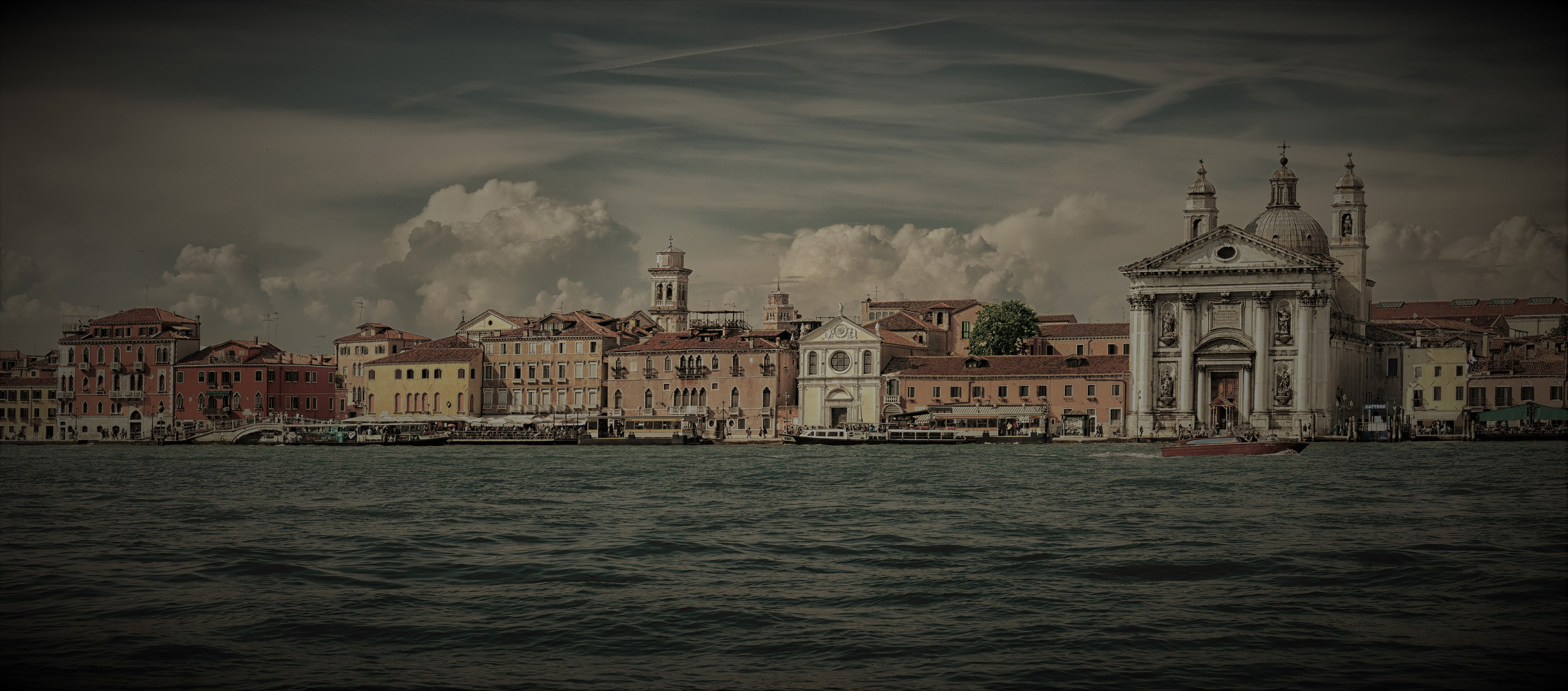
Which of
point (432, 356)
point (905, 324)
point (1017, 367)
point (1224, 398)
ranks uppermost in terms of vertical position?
point (905, 324)

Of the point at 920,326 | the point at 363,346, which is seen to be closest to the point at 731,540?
the point at 920,326

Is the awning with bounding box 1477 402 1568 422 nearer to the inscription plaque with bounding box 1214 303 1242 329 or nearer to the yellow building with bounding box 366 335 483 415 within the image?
the inscription plaque with bounding box 1214 303 1242 329

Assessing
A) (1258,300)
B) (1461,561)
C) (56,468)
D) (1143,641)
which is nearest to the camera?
(1143,641)

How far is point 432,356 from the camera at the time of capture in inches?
2625

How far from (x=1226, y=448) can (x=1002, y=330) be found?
1035 inches

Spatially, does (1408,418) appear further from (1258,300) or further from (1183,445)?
(1183,445)

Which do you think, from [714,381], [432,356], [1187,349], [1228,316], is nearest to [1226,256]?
[1228,316]

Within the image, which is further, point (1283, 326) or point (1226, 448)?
point (1283, 326)

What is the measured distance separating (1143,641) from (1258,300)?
45910 millimetres

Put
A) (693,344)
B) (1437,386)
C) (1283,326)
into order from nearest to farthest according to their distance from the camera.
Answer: (1283,326), (1437,386), (693,344)

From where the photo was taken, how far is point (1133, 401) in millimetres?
55812

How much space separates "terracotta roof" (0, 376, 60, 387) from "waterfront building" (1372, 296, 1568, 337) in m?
67.5

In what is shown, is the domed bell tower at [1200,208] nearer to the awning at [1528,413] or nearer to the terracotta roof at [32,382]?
the awning at [1528,413]

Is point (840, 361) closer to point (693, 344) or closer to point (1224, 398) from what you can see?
point (693, 344)
